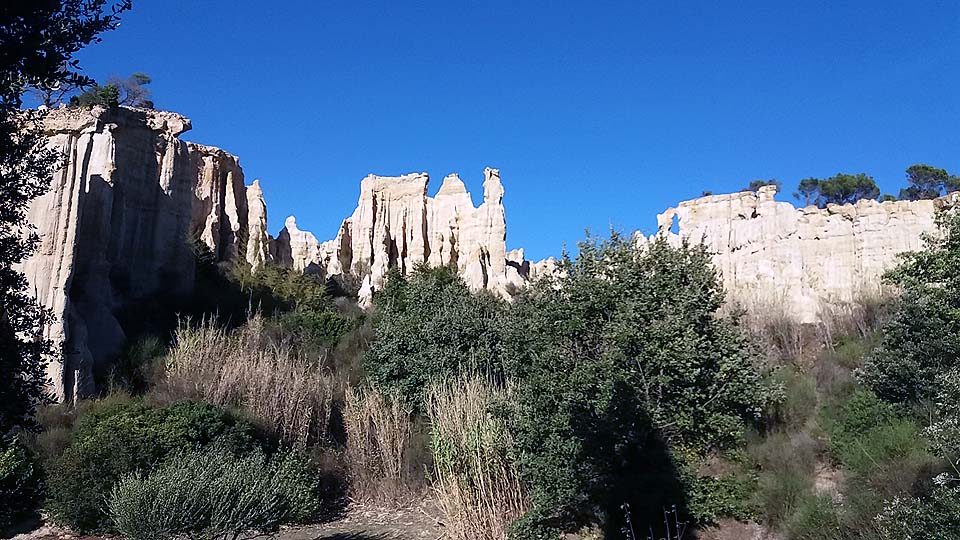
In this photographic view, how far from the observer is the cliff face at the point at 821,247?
25812 mm

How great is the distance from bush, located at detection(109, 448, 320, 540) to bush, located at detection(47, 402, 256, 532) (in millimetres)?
2175

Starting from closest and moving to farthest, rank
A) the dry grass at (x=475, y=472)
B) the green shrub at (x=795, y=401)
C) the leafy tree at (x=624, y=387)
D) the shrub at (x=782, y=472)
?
the dry grass at (x=475, y=472)
the leafy tree at (x=624, y=387)
the shrub at (x=782, y=472)
the green shrub at (x=795, y=401)

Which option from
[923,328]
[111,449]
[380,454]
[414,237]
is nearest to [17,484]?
[111,449]

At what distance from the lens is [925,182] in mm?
36125

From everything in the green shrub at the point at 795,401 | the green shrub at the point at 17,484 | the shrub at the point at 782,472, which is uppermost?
the green shrub at the point at 795,401

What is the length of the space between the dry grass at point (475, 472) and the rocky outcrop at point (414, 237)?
2731 cm

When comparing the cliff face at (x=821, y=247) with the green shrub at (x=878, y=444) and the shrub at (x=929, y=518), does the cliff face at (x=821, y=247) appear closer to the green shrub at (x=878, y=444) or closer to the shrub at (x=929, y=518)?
the green shrub at (x=878, y=444)

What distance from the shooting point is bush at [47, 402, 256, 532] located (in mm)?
10539

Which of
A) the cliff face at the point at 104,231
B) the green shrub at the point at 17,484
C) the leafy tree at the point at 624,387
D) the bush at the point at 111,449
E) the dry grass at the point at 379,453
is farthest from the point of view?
the cliff face at the point at 104,231

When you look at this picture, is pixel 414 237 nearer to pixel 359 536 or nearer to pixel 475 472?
pixel 359 536

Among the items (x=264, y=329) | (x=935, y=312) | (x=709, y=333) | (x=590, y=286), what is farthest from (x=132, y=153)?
(x=935, y=312)

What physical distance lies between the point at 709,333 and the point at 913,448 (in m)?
2.99

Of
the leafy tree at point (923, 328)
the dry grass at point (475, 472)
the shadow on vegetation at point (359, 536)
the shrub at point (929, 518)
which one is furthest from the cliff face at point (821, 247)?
the shrub at point (929, 518)

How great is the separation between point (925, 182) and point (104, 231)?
36.6 meters
